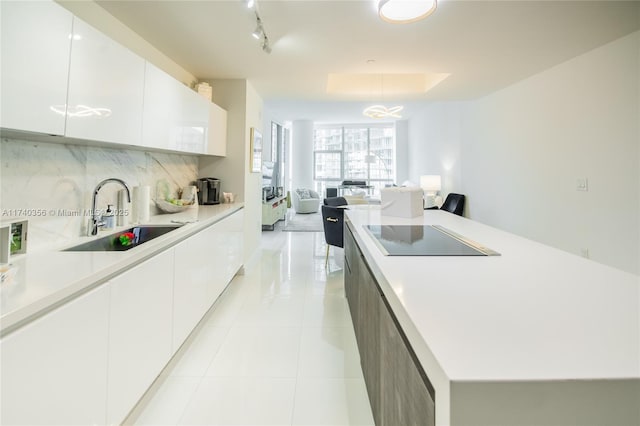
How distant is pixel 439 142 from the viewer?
750 cm

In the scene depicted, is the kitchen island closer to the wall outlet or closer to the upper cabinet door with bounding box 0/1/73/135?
the upper cabinet door with bounding box 0/1/73/135

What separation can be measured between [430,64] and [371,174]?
26.8ft

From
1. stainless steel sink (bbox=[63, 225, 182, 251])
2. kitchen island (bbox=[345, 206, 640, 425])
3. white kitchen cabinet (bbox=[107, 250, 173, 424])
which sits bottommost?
white kitchen cabinet (bbox=[107, 250, 173, 424])

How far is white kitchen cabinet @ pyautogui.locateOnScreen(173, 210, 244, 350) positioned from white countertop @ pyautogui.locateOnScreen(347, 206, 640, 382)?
1.36 metres

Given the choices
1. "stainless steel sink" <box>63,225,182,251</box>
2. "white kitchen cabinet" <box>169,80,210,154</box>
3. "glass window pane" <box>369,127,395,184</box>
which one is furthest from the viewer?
"glass window pane" <box>369,127,395,184</box>

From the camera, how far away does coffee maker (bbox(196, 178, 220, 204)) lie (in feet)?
11.6

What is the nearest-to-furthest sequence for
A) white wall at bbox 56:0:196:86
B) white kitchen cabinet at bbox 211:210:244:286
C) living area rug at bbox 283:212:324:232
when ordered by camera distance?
1. white wall at bbox 56:0:196:86
2. white kitchen cabinet at bbox 211:210:244:286
3. living area rug at bbox 283:212:324:232

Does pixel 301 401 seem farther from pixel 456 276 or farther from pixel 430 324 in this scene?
pixel 430 324

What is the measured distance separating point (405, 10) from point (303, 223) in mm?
6396

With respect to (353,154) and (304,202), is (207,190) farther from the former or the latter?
(353,154)

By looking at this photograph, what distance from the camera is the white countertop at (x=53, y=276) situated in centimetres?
86

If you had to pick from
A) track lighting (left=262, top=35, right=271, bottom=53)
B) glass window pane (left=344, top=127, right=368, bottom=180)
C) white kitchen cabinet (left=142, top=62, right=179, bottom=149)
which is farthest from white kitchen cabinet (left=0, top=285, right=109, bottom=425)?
glass window pane (left=344, top=127, right=368, bottom=180)

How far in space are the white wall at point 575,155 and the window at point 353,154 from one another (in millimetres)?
6282

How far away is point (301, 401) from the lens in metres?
1.65
